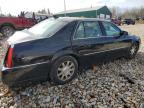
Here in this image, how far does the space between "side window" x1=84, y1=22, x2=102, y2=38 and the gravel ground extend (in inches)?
Answer: 41.7

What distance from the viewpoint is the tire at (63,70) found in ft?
14.5

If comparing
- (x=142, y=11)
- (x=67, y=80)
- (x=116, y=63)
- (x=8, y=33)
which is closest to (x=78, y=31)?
(x=67, y=80)

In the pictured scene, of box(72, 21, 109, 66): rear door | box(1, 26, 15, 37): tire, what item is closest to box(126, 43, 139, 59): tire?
box(72, 21, 109, 66): rear door

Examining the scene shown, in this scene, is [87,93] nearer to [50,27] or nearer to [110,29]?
[50,27]

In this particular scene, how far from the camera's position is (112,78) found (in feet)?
16.9

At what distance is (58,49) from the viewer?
14.3 feet

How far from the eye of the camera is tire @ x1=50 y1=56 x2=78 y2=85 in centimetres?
443

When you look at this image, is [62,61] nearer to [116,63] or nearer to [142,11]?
[116,63]

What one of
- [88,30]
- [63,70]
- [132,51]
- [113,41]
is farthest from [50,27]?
[132,51]

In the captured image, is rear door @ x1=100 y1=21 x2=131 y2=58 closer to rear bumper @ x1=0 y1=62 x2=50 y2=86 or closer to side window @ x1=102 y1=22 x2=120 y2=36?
side window @ x1=102 y1=22 x2=120 y2=36

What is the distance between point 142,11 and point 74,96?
75.3m

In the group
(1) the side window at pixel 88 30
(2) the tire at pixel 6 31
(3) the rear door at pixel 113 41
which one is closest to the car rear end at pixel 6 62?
(1) the side window at pixel 88 30

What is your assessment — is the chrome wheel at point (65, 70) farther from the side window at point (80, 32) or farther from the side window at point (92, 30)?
the side window at point (92, 30)

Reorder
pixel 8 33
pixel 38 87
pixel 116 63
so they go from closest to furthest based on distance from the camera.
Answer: pixel 38 87
pixel 116 63
pixel 8 33
